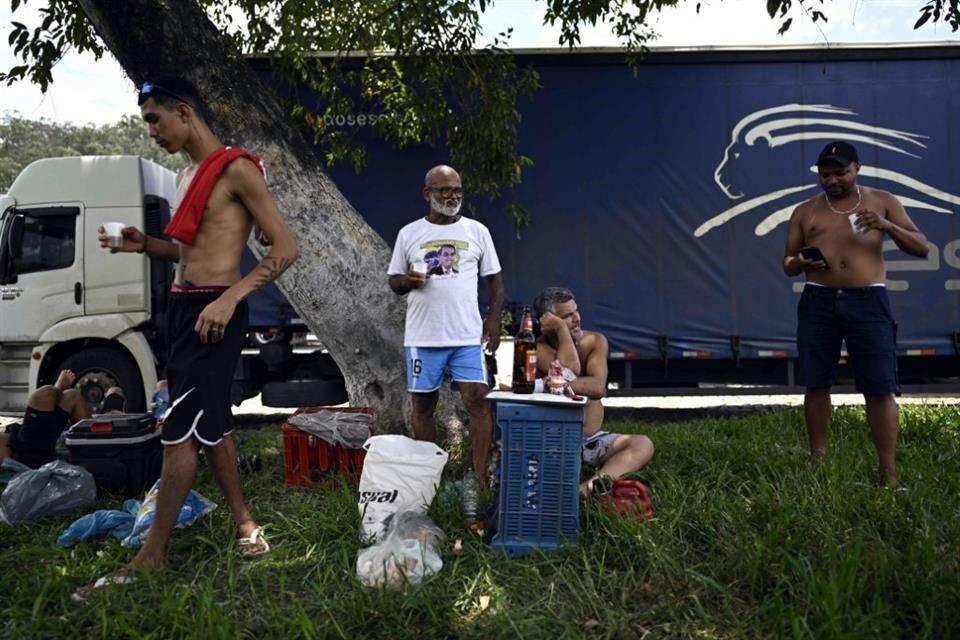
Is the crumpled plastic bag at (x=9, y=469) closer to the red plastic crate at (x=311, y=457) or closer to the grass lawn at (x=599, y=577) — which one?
the grass lawn at (x=599, y=577)

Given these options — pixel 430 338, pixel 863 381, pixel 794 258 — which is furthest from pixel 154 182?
pixel 863 381

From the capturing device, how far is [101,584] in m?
2.97

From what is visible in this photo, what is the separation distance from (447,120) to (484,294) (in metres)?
1.64

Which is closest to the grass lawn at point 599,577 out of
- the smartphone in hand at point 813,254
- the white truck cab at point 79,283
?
the smartphone in hand at point 813,254

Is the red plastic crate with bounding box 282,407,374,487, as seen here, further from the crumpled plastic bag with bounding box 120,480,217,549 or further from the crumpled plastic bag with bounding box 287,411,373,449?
the crumpled plastic bag with bounding box 120,480,217,549

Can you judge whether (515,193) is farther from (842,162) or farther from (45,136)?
(45,136)

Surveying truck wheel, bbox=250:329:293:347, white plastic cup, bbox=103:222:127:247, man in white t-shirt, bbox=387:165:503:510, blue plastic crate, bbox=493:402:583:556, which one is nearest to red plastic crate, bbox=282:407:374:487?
man in white t-shirt, bbox=387:165:503:510

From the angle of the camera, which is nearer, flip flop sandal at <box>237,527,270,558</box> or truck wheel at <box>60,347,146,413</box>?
→ flip flop sandal at <box>237,527,270,558</box>

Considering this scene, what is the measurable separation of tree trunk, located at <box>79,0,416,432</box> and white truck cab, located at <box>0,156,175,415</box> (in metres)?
2.55

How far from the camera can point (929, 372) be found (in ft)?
26.7

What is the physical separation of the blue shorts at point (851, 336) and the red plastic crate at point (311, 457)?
2.65 meters

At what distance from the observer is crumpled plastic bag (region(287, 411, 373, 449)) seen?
469 centimetres

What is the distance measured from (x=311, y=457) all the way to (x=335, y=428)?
0.25 metres

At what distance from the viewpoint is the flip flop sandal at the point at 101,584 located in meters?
2.94
